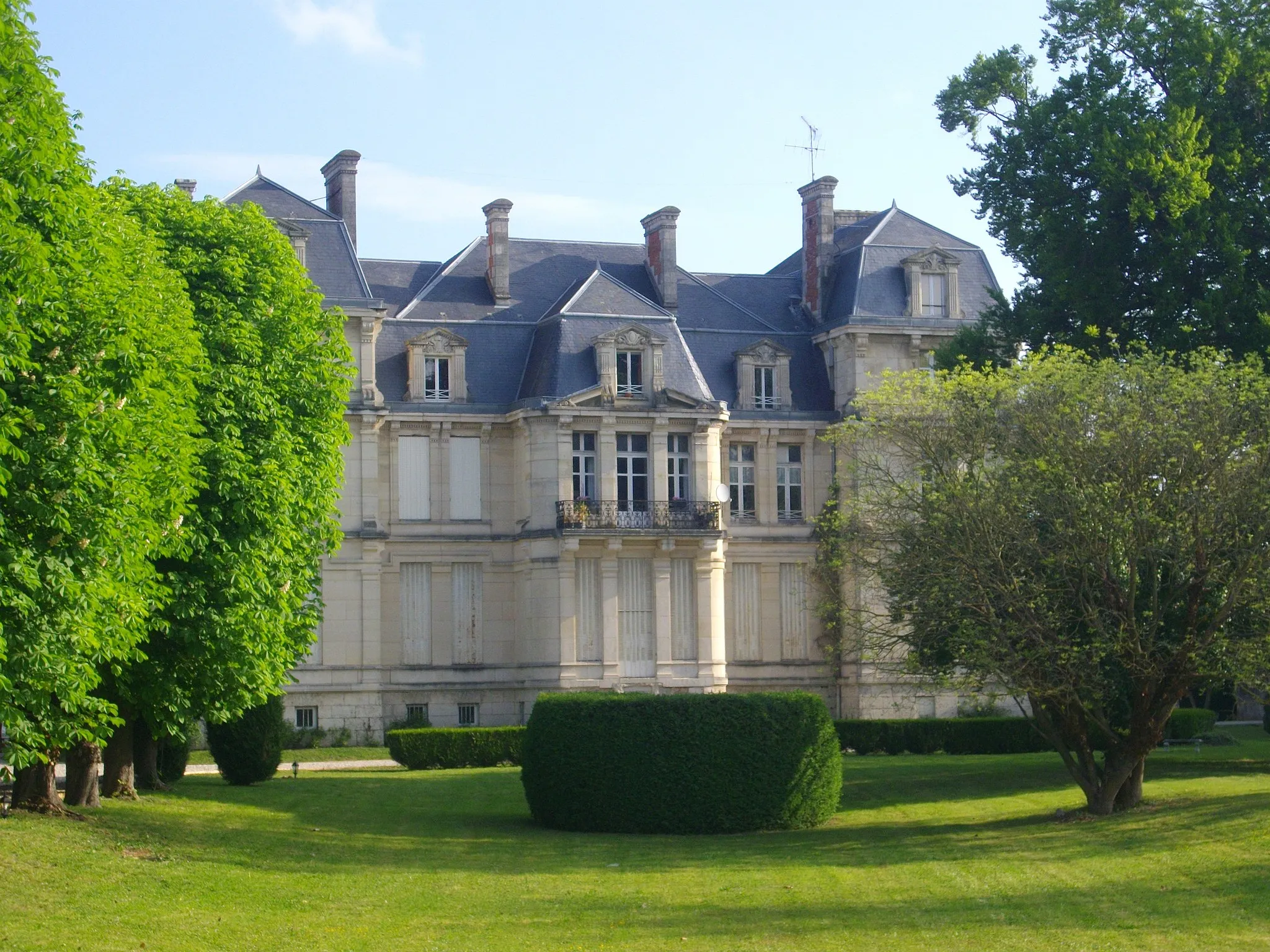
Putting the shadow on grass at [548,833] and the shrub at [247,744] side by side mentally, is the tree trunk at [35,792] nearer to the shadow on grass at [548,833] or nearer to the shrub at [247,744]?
the shadow on grass at [548,833]

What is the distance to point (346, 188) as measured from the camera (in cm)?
4581

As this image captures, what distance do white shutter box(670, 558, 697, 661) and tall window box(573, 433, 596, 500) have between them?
2.83 m

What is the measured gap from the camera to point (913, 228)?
1923 inches

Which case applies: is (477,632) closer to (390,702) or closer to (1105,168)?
(390,702)

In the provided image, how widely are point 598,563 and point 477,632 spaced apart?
3965 mm

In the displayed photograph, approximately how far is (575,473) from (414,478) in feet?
14.3

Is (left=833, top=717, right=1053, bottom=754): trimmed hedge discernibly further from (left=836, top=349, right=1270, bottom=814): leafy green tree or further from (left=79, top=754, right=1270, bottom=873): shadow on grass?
(left=836, top=349, right=1270, bottom=814): leafy green tree

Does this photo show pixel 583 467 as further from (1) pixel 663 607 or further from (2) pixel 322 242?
(2) pixel 322 242

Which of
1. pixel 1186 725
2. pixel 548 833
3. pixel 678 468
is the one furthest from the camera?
pixel 678 468

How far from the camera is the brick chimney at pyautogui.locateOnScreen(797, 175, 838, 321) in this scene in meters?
48.9

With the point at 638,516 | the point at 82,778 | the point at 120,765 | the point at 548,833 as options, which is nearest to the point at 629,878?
the point at 548,833

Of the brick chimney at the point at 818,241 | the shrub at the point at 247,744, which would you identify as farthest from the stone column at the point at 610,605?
the shrub at the point at 247,744

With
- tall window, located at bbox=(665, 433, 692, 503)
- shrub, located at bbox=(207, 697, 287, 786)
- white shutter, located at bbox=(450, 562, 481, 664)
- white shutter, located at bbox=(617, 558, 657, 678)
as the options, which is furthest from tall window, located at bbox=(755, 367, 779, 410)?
shrub, located at bbox=(207, 697, 287, 786)

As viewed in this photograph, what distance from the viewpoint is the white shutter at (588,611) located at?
42875mm
